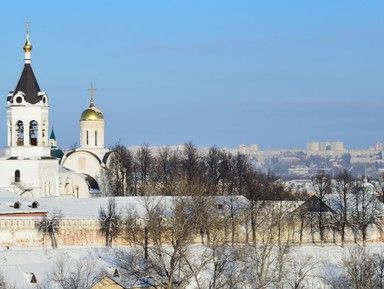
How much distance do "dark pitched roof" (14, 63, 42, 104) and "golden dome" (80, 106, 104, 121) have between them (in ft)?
34.7

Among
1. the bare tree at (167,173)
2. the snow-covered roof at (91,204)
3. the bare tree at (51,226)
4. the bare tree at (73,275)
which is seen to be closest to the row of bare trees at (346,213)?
the snow-covered roof at (91,204)

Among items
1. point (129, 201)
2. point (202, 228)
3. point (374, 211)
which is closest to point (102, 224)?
point (129, 201)

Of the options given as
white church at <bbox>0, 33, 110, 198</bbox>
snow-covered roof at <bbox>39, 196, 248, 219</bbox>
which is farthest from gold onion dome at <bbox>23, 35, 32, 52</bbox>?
snow-covered roof at <bbox>39, 196, 248, 219</bbox>

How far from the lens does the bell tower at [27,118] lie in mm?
50156

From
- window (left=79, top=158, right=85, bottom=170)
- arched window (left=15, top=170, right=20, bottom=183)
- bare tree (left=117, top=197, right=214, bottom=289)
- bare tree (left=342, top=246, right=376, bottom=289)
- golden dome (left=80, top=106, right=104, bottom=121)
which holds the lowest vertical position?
bare tree (left=342, top=246, right=376, bottom=289)

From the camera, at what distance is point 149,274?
31.2m

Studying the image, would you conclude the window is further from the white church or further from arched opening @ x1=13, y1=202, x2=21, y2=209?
arched opening @ x1=13, y1=202, x2=21, y2=209

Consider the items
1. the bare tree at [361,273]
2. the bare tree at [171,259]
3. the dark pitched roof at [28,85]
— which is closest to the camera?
the bare tree at [171,259]

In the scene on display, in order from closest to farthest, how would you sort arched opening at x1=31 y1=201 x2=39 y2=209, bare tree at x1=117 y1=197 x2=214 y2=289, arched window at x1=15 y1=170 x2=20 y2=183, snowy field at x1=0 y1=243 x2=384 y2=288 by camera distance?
bare tree at x1=117 y1=197 x2=214 y2=289 < snowy field at x1=0 y1=243 x2=384 y2=288 < arched opening at x1=31 y1=201 x2=39 y2=209 < arched window at x1=15 y1=170 x2=20 y2=183

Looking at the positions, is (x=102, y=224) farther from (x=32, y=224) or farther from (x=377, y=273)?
(x=377, y=273)

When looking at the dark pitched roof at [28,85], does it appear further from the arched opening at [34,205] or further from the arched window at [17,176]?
the arched opening at [34,205]

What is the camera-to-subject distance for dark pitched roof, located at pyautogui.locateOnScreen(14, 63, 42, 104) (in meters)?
50.5

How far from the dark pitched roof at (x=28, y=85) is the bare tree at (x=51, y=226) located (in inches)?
230

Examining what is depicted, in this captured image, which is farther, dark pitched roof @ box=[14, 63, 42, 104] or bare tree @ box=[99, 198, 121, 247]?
dark pitched roof @ box=[14, 63, 42, 104]
